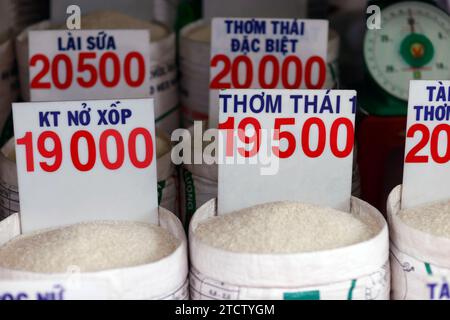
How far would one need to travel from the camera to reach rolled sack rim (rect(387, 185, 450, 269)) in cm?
99

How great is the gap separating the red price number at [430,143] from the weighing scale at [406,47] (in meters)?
0.55

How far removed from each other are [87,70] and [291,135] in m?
0.61

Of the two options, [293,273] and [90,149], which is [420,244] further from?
[90,149]

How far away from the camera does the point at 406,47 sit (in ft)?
5.60

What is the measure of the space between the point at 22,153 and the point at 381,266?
583 mm

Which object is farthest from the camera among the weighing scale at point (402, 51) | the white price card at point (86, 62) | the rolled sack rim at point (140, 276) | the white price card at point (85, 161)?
the weighing scale at point (402, 51)

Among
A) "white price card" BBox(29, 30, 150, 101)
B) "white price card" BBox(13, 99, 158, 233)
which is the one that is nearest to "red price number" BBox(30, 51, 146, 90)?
"white price card" BBox(29, 30, 150, 101)

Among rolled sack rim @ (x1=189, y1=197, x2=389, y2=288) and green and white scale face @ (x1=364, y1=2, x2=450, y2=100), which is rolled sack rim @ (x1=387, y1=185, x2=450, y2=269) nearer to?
rolled sack rim @ (x1=189, y1=197, x2=389, y2=288)

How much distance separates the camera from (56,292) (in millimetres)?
906

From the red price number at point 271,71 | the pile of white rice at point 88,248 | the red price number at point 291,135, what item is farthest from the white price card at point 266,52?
the pile of white rice at point 88,248

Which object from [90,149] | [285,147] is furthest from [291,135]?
[90,149]

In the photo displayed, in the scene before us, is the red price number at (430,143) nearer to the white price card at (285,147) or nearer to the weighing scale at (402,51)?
the white price card at (285,147)

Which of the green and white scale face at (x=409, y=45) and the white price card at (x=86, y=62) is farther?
the green and white scale face at (x=409, y=45)

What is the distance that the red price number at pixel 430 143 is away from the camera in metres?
1.13
